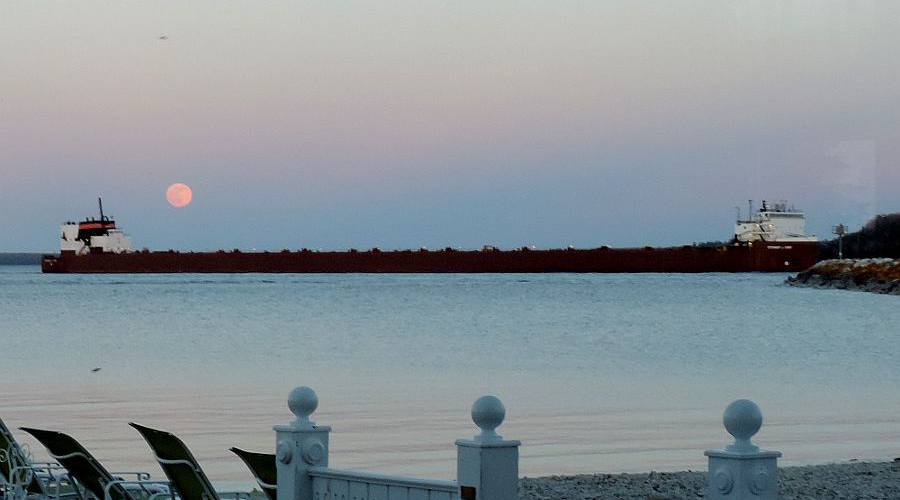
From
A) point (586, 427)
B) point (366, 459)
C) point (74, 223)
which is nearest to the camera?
point (366, 459)

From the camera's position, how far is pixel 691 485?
8.47 m

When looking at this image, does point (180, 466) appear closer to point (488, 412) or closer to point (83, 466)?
point (83, 466)

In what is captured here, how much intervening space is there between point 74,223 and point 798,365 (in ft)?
249

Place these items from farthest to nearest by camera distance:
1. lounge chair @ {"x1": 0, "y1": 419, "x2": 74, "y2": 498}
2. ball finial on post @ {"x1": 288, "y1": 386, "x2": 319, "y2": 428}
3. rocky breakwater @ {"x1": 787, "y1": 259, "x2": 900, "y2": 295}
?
rocky breakwater @ {"x1": 787, "y1": 259, "x2": 900, "y2": 295}, lounge chair @ {"x1": 0, "y1": 419, "x2": 74, "y2": 498}, ball finial on post @ {"x1": 288, "y1": 386, "x2": 319, "y2": 428}

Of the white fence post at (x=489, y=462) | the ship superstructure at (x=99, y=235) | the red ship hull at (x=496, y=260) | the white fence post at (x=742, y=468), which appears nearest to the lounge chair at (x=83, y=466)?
the white fence post at (x=489, y=462)

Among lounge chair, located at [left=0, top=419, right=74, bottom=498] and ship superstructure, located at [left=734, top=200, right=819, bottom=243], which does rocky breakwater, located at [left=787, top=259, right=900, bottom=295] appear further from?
lounge chair, located at [left=0, top=419, right=74, bottom=498]

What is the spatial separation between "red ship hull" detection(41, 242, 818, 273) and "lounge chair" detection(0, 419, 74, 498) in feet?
247

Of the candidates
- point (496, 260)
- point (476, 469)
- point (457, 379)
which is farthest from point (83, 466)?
point (496, 260)

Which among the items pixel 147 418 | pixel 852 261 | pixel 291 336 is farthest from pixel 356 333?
pixel 852 261

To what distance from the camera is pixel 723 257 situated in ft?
279

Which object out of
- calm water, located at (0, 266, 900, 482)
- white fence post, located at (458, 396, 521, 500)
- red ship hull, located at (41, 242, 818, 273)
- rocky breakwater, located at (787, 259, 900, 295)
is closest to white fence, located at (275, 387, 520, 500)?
white fence post, located at (458, 396, 521, 500)

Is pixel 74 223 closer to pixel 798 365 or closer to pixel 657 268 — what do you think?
pixel 657 268

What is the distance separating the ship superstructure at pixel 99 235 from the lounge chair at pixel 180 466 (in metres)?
90.5

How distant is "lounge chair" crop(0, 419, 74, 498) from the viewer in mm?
6117
